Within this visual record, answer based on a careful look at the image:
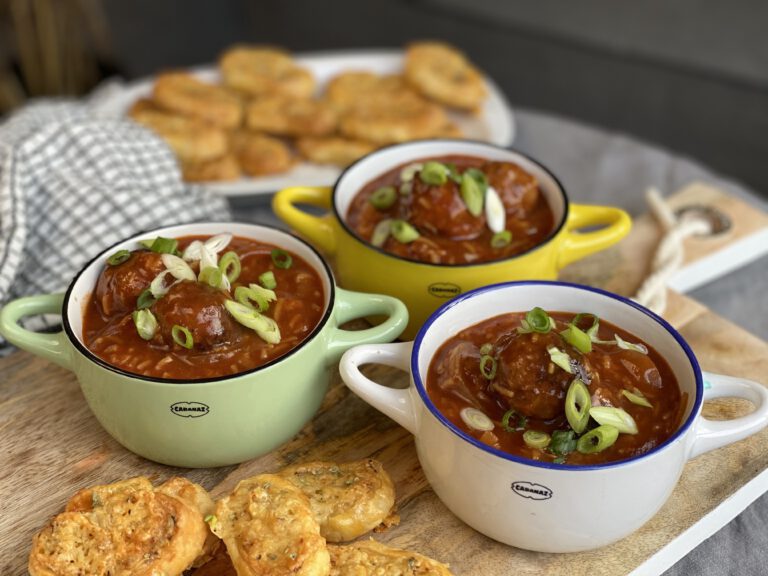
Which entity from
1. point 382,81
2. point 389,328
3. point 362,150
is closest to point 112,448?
point 389,328

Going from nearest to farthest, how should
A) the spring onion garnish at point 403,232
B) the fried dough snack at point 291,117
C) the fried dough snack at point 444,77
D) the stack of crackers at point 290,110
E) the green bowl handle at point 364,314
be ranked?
the green bowl handle at point 364,314
the spring onion garnish at point 403,232
the stack of crackers at point 290,110
the fried dough snack at point 291,117
the fried dough snack at point 444,77

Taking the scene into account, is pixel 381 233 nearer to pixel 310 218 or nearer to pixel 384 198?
pixel 384 198

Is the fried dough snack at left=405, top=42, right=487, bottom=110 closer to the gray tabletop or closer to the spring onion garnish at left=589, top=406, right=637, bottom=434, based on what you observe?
the gray tabletop

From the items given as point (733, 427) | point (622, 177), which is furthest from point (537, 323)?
point (622, 177)

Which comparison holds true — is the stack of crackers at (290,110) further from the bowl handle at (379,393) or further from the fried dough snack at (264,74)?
the bowl handle at (379,393)

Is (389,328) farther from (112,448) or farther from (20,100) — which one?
(20,100)

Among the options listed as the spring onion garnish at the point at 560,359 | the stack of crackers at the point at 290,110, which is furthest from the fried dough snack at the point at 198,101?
the spring onion garnish at the point at 560,359
